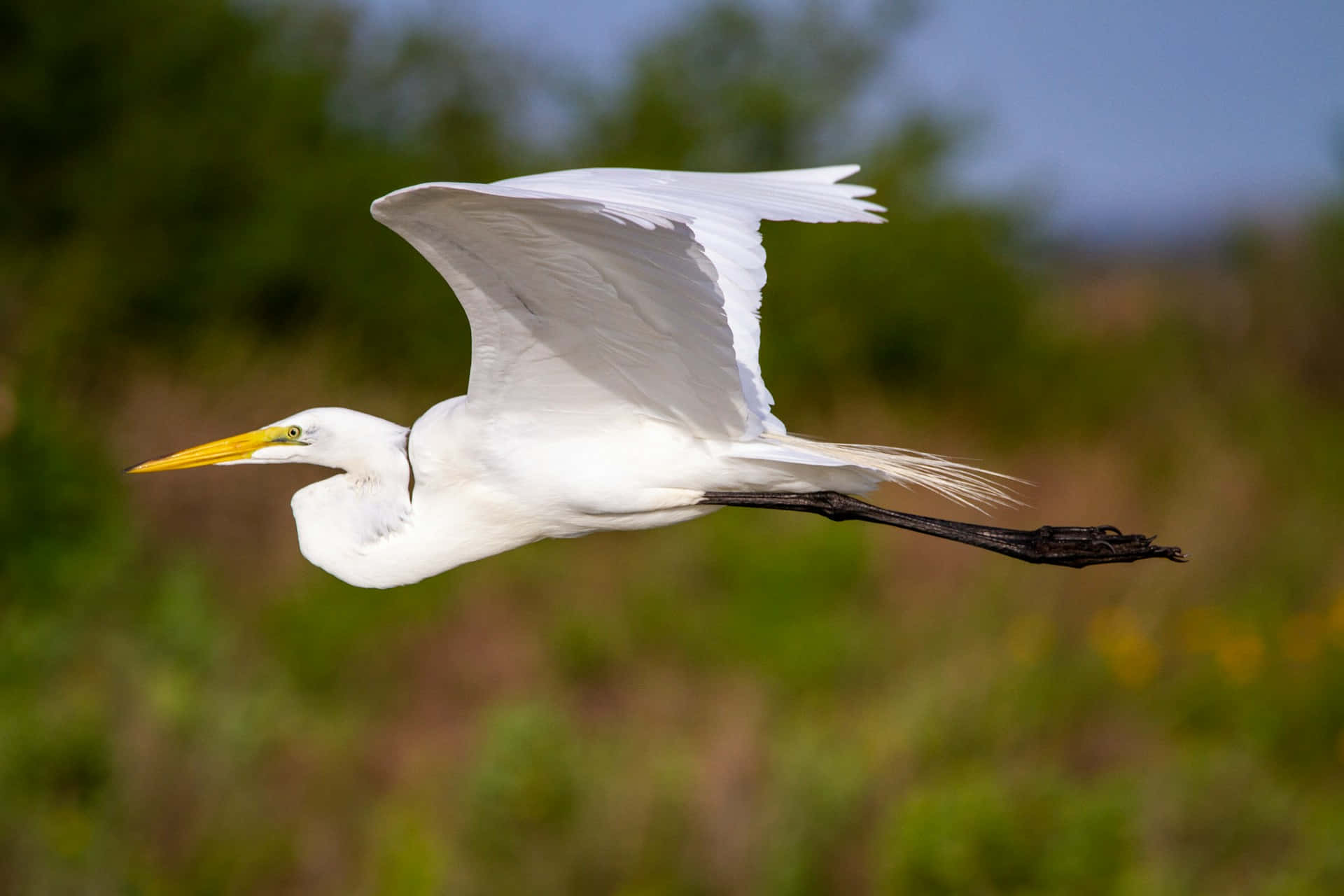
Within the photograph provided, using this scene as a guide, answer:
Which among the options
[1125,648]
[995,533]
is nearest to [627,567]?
[1125,648]

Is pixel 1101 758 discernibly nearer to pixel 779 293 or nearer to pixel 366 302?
pixel 779 293

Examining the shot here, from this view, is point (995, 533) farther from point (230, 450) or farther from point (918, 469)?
point (230, 450)

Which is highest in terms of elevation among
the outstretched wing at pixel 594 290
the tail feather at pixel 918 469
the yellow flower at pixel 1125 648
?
the outstretched wing at pixel 594 290

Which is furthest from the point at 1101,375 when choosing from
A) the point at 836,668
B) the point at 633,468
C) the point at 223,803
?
the point at 633,468

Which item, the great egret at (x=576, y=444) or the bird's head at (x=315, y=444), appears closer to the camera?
the great egret at (x=576, y=444)

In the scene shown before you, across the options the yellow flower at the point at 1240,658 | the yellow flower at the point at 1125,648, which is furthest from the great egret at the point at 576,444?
the yellow flower at the point at 1240,658

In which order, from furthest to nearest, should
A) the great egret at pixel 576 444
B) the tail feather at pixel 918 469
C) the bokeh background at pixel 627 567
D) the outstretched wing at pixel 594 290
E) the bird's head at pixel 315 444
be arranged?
the bokeh background at pixel 627 567
the bird's head at pixel 315 444
the tail feather at pixel 918 469
the great egret at pixel 576 444
the outstretched wing at pixel 594 290

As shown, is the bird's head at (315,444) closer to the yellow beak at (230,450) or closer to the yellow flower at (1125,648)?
the yellow beak at (230,450)

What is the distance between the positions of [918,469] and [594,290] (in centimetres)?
90

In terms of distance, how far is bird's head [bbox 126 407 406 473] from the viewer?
3234 millimetres

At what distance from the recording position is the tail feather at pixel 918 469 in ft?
10.3

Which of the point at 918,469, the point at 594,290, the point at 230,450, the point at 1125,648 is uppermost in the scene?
the point at 594,290

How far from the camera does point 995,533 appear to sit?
11.4 feet

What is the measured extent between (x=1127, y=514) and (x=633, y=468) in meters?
9.05
